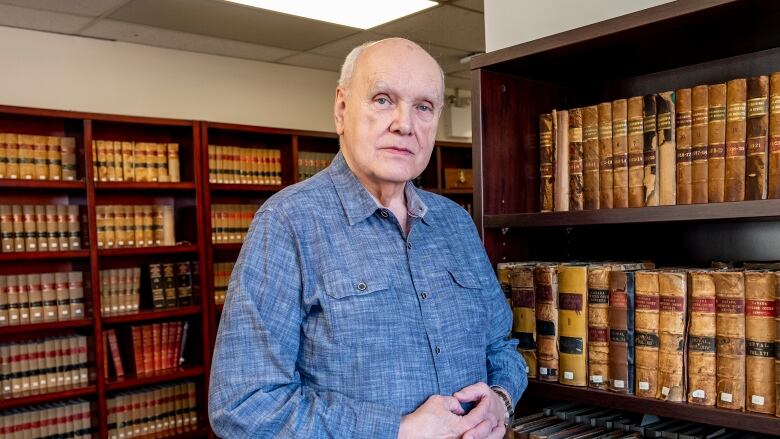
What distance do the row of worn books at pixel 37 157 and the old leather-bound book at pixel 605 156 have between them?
291cm

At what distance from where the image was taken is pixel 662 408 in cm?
131

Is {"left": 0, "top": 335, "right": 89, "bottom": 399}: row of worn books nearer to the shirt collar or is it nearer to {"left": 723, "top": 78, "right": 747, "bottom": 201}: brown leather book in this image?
the shirt collar

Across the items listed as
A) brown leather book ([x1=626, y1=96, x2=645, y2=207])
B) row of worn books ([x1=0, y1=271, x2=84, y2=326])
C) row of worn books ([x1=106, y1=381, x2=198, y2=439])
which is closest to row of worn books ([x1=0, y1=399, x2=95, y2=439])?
row of worn books ([x1=106, y1=381, x2=198, y2=439])

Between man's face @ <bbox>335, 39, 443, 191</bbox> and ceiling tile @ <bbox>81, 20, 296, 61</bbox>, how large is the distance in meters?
2.98

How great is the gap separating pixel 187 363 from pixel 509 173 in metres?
2.90

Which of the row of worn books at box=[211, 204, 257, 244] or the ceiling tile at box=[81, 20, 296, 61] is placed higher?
the ceiling tile at box=[81, 20, 296, 61]

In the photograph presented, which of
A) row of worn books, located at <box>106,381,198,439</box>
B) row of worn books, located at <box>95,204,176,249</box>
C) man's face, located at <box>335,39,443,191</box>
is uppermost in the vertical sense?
man's face, located at <box>335,39,443,191</box>

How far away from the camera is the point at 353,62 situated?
4.18 feet

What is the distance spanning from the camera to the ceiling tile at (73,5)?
3305 millimetres

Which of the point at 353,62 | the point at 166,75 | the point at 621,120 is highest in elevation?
the point at 166,75

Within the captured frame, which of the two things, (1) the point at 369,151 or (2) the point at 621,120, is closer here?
(1) the point at 369,151

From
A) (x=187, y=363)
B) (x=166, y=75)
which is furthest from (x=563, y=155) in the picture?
(x=166, y=75)

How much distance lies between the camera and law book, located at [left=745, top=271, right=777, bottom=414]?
1.21 metres

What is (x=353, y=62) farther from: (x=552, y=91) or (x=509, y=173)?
(x=552, y=91)
